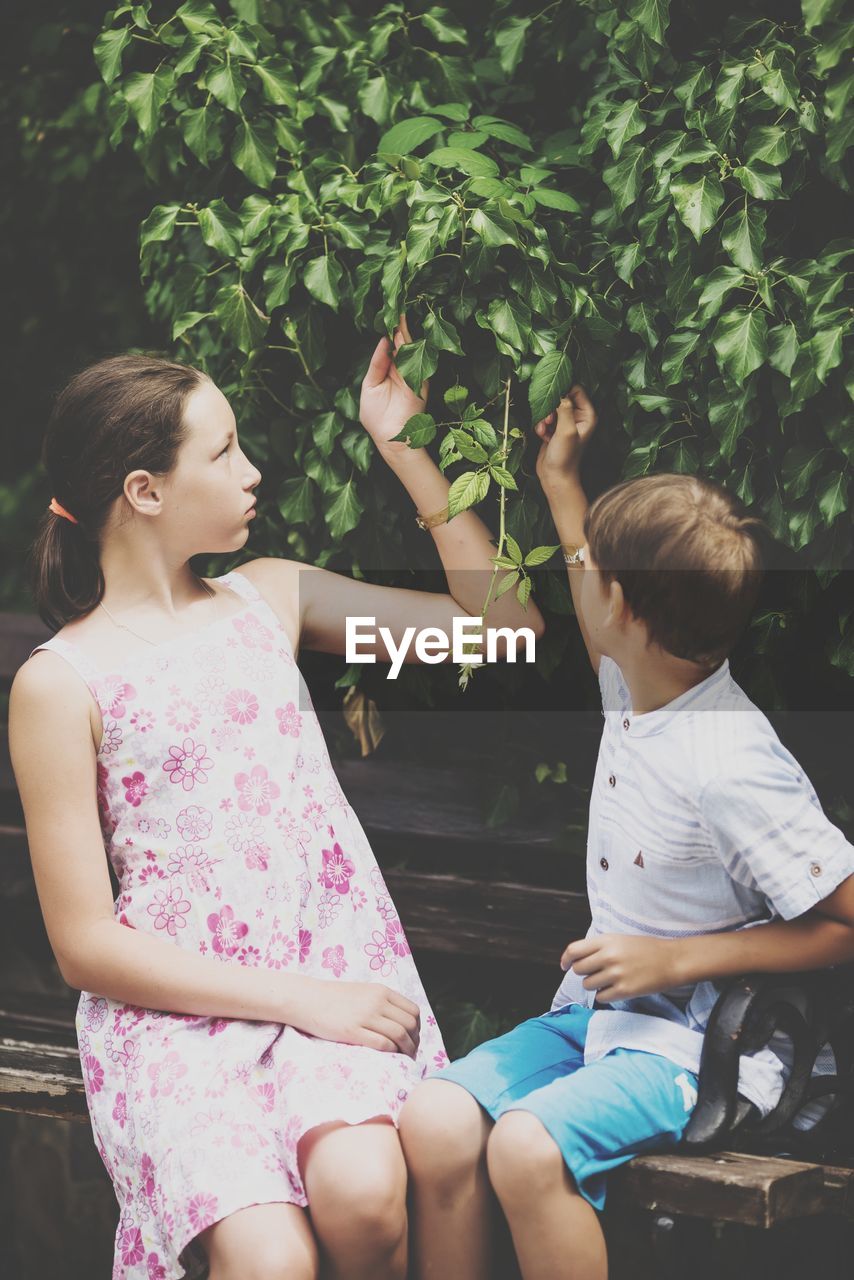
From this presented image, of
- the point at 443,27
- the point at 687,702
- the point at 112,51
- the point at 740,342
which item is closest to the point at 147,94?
the point at 112,51

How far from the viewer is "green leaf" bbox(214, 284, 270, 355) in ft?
7.45

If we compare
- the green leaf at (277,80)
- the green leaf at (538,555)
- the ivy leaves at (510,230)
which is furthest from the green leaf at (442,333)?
the green leaf at (277,80)

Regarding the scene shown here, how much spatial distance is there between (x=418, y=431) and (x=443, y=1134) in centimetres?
102

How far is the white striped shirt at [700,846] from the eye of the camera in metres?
1.82

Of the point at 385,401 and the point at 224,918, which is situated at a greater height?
the point at 385,401

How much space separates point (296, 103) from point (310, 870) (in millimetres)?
1277

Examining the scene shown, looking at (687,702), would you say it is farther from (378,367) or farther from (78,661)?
(78,661)

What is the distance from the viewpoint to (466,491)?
2059 millimetres

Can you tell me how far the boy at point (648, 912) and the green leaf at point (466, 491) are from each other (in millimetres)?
184

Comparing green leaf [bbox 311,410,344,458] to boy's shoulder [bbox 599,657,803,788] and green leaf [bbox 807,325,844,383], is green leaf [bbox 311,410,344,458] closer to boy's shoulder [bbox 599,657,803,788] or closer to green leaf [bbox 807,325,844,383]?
boy's shoulder [bbox 599,657,803,788]

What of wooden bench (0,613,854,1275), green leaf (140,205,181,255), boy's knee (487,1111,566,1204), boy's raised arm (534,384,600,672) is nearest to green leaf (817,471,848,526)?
boy's raised arm (534,384,600,672)

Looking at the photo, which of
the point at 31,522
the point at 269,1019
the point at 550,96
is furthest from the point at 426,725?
the point at 31,522

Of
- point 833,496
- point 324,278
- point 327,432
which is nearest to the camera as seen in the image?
point 833,496

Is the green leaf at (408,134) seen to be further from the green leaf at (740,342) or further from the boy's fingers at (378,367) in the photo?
the green leaf at (740,342)
